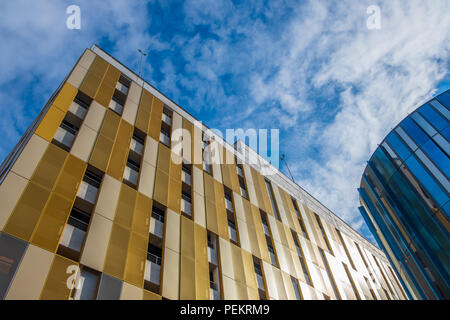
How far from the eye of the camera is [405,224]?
2922 cm

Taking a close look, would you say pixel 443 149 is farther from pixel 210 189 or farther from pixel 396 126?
pixel 210 189

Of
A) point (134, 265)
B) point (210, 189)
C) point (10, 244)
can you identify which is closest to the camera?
point (10, 244)

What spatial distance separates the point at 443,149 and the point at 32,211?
29280 mm

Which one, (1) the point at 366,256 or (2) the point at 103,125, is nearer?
(2) the point at 103,125

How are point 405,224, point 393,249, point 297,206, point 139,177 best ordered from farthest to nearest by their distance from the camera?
1. point 297,206
2. point 393,249
3. point 405,224
4. point 139,177

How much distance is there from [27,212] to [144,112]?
14612mm

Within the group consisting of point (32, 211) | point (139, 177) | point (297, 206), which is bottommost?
point (32, 211)

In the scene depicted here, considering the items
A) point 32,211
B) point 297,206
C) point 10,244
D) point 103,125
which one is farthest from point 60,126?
point 297,206

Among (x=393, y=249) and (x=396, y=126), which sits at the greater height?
(x=396, y=126)

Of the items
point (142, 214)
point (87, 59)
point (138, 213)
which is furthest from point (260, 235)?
point (87, 59)

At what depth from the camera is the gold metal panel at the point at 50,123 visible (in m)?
17.0

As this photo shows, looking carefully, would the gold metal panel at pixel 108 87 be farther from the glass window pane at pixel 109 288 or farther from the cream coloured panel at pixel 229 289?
the cream coloured panel at pixel 229 289

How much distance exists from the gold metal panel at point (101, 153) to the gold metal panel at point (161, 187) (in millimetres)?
3818

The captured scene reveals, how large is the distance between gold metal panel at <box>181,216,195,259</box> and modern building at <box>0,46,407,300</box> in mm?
80
